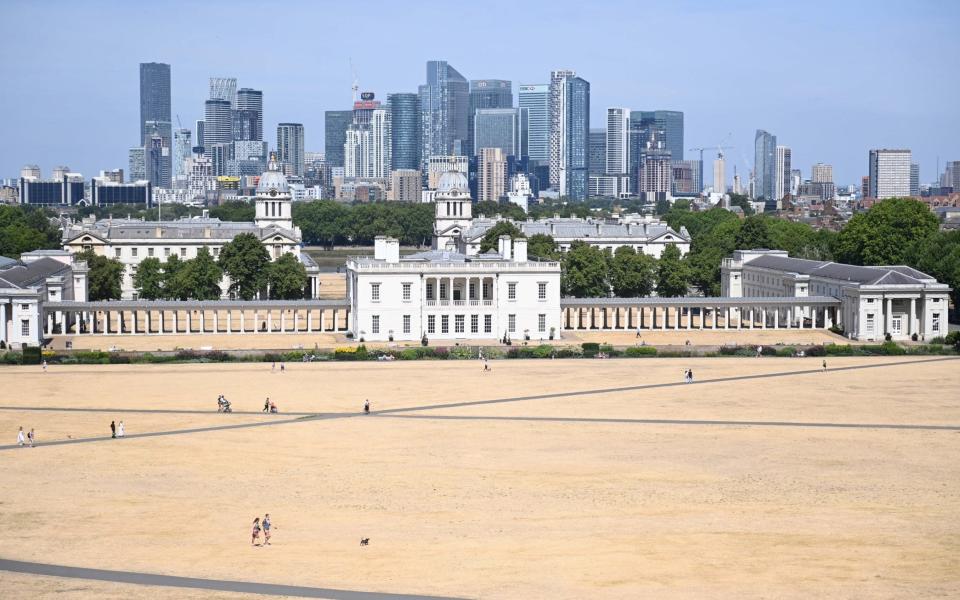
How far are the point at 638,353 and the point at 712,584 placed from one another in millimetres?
48632

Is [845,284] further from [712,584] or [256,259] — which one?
[712,584]

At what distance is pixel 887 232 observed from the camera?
118 m

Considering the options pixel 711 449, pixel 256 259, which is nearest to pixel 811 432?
pixel 711 449

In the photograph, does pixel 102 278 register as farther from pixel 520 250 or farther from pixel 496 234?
pixel 520 250

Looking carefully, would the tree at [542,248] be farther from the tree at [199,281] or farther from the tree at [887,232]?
the tree at [199,281]

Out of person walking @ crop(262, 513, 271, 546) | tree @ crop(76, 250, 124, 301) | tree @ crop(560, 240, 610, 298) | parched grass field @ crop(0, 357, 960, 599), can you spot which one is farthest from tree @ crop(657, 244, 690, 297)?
person walking @ crop(262, 513, 271, 546)

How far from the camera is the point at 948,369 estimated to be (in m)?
78.3

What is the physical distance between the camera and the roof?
9181 cm

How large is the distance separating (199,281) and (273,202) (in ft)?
148

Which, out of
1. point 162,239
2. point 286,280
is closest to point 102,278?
point 286,280

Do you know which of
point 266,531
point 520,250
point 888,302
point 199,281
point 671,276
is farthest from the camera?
point 671,276

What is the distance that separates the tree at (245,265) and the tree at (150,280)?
522 centimetres

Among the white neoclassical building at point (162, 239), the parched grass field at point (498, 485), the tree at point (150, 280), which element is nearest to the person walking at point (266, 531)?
the parched grass field at point (498, 485)

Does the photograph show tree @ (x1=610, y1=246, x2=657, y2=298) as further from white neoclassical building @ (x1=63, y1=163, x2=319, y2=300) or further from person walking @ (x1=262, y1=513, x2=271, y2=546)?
person walking @ (x1=262, y1=513, x2=271, y2=546)
